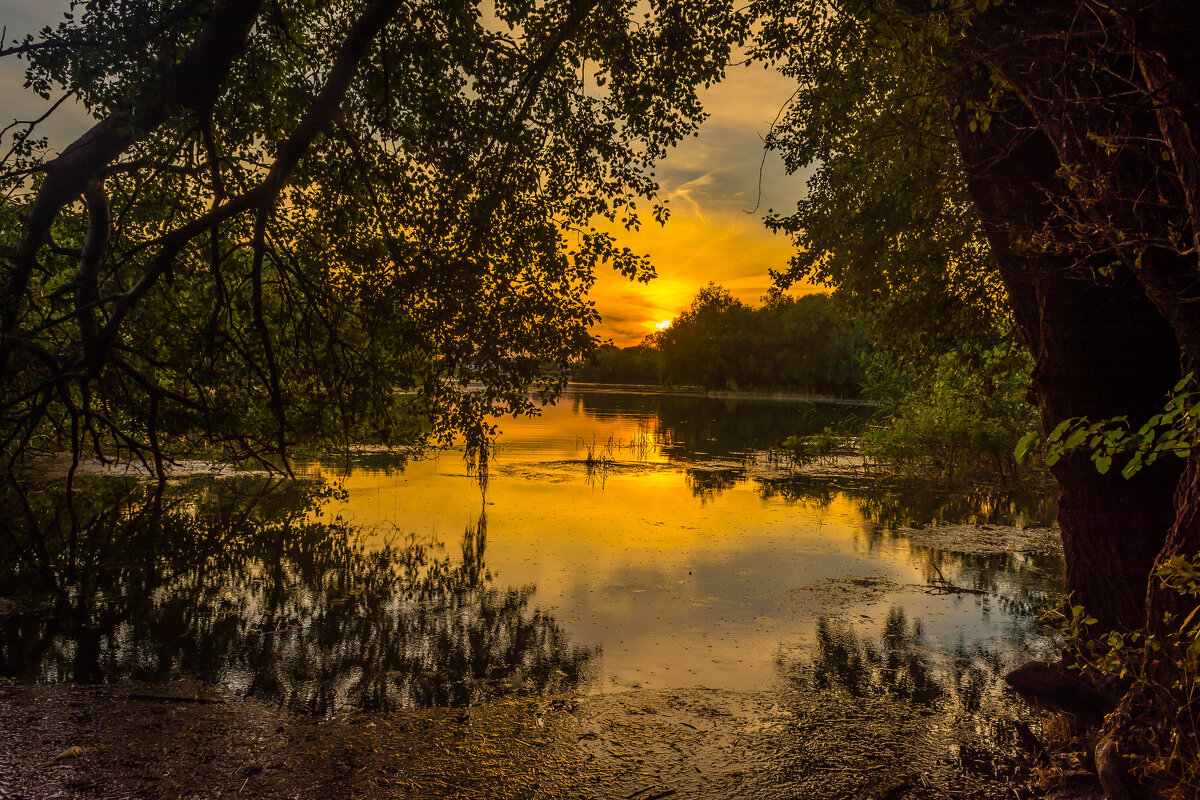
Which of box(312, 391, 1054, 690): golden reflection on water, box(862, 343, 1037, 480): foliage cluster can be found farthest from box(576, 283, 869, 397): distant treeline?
box(312, 391, 1054, 690): golden reflection on water

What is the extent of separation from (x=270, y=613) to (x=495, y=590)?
8.44 feet

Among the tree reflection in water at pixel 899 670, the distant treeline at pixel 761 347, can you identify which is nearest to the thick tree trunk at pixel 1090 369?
the tree reflection in water at pixel 899 670

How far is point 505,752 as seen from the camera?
15.6 ft

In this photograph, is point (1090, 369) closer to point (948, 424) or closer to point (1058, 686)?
point (1058, 686)

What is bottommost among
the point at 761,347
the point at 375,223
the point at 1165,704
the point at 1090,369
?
the point at 1165,704

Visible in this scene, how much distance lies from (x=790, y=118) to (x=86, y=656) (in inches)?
490

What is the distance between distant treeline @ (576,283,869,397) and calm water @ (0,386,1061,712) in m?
62.0

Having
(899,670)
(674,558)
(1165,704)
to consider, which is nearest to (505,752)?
(1165,704)

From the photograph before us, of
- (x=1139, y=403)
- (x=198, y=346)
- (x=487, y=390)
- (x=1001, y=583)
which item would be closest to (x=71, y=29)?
(x=198, y=346)

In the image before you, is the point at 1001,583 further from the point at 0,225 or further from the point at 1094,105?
the point at 0,225

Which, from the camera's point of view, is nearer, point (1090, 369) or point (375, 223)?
point (1090, 369)

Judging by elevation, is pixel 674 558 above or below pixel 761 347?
below

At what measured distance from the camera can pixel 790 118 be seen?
40.3ft

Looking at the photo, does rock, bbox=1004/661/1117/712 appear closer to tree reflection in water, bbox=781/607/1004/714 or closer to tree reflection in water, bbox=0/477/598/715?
A: tree reflection in water, bbox=781/607/1004/714
